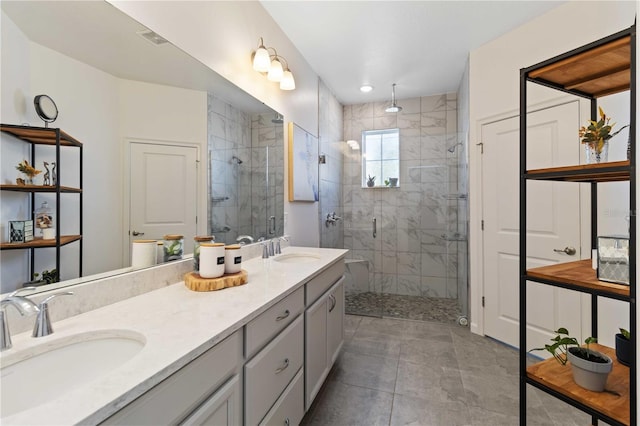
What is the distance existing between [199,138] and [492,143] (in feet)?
8.23

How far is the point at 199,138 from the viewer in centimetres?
155

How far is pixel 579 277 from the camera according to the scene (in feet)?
3.56

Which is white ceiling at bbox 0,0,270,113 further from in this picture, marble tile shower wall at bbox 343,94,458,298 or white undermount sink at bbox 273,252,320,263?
marble tile shower wall at bbox 343,94,458,298

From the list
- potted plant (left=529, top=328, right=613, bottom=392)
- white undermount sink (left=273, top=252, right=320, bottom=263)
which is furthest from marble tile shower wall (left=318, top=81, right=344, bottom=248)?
potted plant (left=529, top=328, right=613, bottom=392)

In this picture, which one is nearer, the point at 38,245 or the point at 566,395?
the point at 38,245

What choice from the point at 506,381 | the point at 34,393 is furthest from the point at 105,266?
the point at 506,381

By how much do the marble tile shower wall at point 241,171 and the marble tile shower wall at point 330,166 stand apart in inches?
41.5

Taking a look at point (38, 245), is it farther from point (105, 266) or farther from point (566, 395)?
point (566, 395)

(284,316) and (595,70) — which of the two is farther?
(284,316)

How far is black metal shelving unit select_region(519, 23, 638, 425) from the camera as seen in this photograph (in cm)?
91

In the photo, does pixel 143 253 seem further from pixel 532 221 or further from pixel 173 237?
pixel 532 221

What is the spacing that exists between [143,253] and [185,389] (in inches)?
28.2

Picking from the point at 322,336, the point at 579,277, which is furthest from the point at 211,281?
the point at 579,277

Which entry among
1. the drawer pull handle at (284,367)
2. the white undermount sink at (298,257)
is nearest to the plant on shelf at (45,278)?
the drawer pull handle at (284,367)
